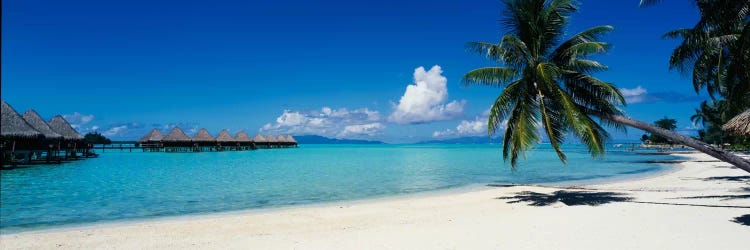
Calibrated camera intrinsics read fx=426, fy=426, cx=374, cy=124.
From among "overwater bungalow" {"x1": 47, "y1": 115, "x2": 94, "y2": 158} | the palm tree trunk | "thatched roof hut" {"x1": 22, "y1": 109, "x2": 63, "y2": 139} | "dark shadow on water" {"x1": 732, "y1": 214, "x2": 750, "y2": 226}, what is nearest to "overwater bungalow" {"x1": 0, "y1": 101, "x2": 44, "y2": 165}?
"thatched roof hut" {"x1": 22, "y1": 109, "x2": 63, "y2": 139}

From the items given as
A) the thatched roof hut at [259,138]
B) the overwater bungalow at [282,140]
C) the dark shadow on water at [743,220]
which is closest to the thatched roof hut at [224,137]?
the thatched roof hut at [259,138]

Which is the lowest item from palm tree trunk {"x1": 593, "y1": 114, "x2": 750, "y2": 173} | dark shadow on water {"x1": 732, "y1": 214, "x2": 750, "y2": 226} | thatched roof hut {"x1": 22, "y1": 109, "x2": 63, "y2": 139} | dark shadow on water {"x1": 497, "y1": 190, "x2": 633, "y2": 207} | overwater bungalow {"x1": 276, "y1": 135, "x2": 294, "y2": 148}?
dark shadow on water {"x1": 497, "y1": 190, "x2": 633, "y2": 207}

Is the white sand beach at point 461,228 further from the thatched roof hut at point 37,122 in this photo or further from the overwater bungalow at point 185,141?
the overwater bungalow at point 185,141

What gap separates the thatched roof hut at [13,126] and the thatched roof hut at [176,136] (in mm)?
26901

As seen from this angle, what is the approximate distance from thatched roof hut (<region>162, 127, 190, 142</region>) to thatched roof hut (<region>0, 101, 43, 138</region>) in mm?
26901

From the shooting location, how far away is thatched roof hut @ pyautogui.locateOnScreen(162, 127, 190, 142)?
1981 inches

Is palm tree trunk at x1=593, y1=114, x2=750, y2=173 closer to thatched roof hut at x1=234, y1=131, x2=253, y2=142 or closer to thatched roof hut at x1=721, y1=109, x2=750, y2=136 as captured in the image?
thatched roof hut at x1=721, y1=109, x2=750, y2=136

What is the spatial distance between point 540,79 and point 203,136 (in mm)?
51323

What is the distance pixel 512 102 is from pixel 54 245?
761 centimetres

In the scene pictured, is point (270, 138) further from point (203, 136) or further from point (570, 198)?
point (570, 198)

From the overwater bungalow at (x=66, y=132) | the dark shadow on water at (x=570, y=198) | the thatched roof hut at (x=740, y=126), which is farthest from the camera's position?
the overwater bungalow at (x=66, y=132)

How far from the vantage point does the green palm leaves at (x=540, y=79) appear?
7.44 metres

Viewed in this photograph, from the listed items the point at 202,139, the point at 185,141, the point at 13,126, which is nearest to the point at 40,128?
the point at 13,126

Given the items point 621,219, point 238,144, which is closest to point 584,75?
point 621,219
